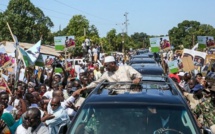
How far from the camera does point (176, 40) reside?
243ft

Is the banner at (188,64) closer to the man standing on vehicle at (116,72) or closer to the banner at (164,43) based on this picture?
the banner at (164,43)

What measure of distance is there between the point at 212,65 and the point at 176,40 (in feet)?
197

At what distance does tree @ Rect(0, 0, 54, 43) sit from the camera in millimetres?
53219

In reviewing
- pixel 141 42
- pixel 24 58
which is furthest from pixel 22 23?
pixel 141 42

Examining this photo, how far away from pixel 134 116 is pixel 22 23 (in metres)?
51.4

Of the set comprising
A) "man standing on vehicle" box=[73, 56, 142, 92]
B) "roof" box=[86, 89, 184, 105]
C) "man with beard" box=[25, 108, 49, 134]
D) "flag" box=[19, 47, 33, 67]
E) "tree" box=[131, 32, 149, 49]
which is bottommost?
"man with beard" box=[25, 108, 49, 134]

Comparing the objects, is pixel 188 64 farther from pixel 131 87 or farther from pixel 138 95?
pixel 138 95

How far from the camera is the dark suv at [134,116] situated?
4.46 meters

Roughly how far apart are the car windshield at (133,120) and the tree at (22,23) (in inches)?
1924

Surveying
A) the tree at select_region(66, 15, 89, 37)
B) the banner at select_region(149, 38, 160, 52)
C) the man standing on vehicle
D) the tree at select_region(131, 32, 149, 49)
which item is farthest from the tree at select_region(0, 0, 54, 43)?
the man standing on vehicle

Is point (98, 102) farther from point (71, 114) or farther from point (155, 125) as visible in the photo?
point (71, 114)

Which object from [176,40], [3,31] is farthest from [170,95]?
[176,40]

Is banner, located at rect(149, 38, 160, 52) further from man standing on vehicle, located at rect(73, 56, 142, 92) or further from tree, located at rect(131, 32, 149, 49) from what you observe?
tree, located at rect(131, 32, 149, 49)

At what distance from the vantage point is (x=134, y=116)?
4.54 meters
